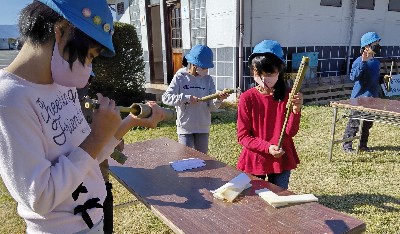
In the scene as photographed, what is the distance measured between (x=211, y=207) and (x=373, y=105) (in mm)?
3580

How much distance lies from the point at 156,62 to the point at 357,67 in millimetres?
8024

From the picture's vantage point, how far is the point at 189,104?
11.2ft

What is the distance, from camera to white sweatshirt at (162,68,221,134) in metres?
3.41

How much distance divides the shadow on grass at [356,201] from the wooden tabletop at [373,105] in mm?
1059

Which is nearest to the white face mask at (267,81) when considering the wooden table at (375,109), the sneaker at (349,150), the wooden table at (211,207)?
the wooden table at (211,207)

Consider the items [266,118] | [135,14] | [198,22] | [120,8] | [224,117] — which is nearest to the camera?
[266,118]

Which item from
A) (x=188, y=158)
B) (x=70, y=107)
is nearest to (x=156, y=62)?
(x=188, y=158)

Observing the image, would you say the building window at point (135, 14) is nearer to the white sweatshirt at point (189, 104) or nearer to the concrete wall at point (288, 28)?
the concrete wall at point (288, 28)

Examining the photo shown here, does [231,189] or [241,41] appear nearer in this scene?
[231,189]

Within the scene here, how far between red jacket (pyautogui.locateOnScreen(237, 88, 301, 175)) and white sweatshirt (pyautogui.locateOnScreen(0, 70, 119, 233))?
1455 millimetres

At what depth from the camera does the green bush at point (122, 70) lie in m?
7.39

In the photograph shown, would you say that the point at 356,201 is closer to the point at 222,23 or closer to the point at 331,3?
the point at 222,23

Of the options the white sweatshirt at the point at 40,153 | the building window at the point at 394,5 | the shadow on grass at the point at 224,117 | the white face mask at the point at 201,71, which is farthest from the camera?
the building window at the point at 394,5

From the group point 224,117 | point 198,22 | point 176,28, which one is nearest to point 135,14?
point 176,28
